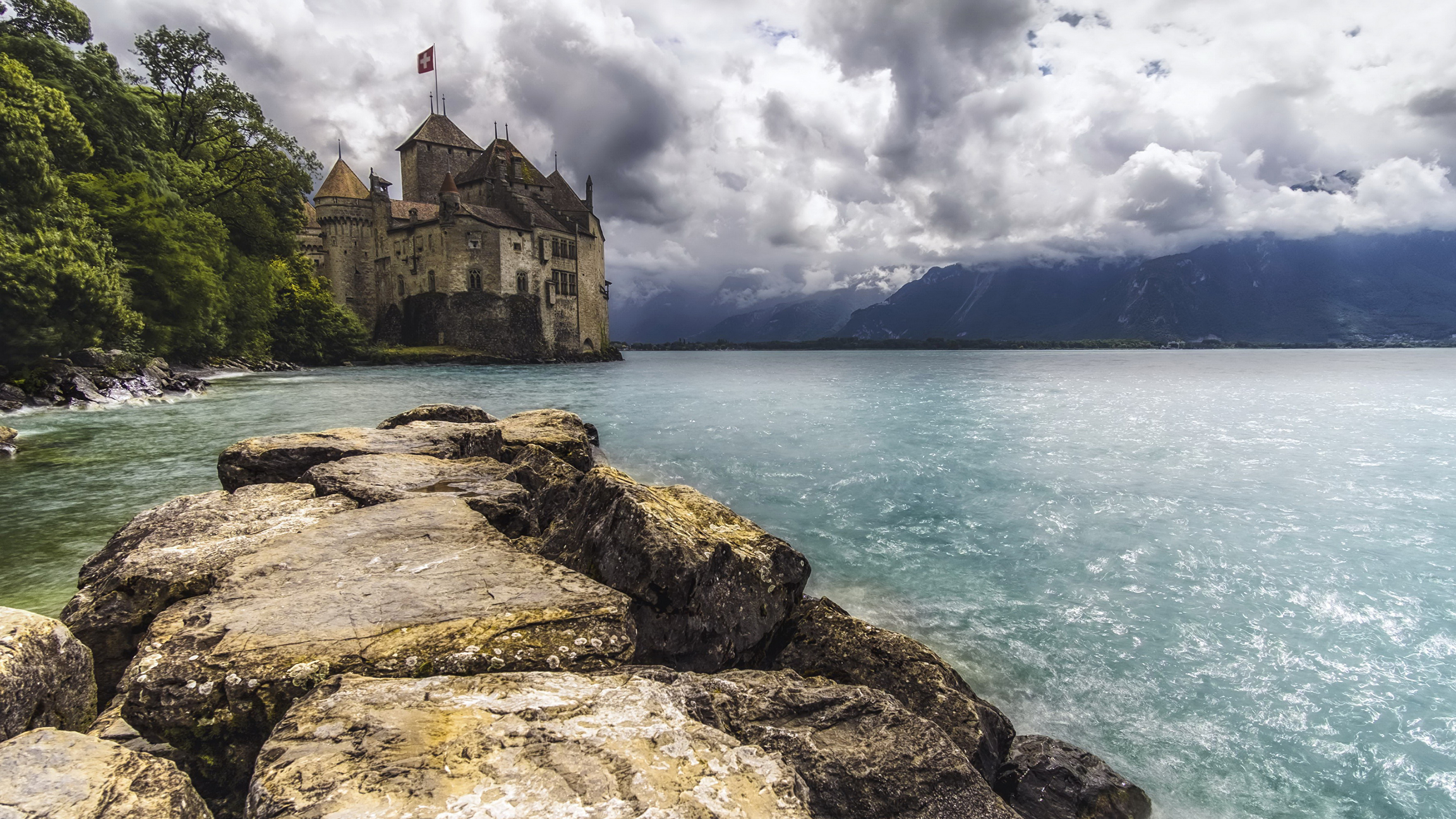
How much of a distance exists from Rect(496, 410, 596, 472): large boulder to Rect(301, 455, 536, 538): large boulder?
1350 millimetres

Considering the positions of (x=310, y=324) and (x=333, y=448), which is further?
(x=310, y=324)

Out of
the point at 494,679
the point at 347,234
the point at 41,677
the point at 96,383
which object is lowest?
the point at 494,679

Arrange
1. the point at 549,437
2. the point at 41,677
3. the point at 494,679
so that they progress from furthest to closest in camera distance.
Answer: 1. the point at 549,437
2. the point at 494,679
3. the point at 41,677

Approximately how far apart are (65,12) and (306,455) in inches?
1400

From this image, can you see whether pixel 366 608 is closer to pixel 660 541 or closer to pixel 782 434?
pixel 660 541

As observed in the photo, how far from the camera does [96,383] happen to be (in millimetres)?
25672

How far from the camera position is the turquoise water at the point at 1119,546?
639cm

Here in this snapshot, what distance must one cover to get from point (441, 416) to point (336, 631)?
10.6 m

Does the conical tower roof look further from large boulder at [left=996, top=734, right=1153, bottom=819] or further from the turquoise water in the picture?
large boulder at [left=996, top=734, right=1153, bottom=819]

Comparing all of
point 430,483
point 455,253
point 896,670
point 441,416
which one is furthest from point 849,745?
point 455,253

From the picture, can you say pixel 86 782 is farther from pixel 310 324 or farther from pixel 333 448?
pixel 310 324

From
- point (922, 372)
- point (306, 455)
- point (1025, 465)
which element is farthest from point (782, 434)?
point (922, 372)

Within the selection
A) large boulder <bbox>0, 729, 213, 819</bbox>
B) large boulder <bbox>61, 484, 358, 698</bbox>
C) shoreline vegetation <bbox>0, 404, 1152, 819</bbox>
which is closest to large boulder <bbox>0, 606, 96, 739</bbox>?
shoreline vegetation <bbox>0, 404, 1152, 819</bbox>

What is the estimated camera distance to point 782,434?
24766 millimetres
